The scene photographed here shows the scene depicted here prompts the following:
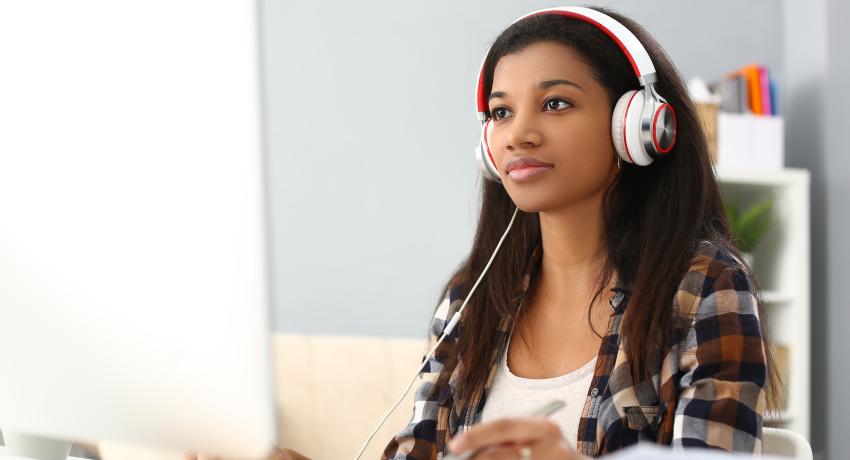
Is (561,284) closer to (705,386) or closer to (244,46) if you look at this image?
(705,386)

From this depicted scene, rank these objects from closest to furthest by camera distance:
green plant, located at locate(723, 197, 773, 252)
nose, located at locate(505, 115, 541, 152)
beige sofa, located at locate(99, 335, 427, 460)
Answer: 1. nose, located at locate(505, 115, 541, 152)
2. beige sofa, located at locate(99, 335, 427, 460)
3. green plant, located at locate(723, 197, 773, 252)

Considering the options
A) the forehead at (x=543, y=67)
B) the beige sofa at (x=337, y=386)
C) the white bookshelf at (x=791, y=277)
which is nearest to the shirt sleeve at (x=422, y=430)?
the forehead at (x=543, y=67)

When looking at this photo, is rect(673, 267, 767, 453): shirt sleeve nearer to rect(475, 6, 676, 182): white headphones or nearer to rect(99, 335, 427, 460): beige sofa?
rect(475, 6, 676, 182): white headphones

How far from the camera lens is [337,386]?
2389mm

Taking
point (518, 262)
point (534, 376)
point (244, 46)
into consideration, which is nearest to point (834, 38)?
point (518, 262)

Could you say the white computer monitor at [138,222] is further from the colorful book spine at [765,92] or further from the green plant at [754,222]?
the colorful book spine at [765,92]

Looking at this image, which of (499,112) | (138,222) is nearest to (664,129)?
(499,112)

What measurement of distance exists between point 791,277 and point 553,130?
→ 1543 millimetres

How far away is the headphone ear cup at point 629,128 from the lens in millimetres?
1197

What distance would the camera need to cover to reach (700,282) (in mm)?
1149

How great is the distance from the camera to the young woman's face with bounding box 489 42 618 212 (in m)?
1.23

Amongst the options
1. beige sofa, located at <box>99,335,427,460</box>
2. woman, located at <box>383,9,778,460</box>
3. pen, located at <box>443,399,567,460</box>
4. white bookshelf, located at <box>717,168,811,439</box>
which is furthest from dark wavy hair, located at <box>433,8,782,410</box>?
white bookshelf, located at <box>717,168,811,439</box>

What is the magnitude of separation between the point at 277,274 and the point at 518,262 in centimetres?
128

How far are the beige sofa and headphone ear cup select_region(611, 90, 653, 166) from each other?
1.21 m
